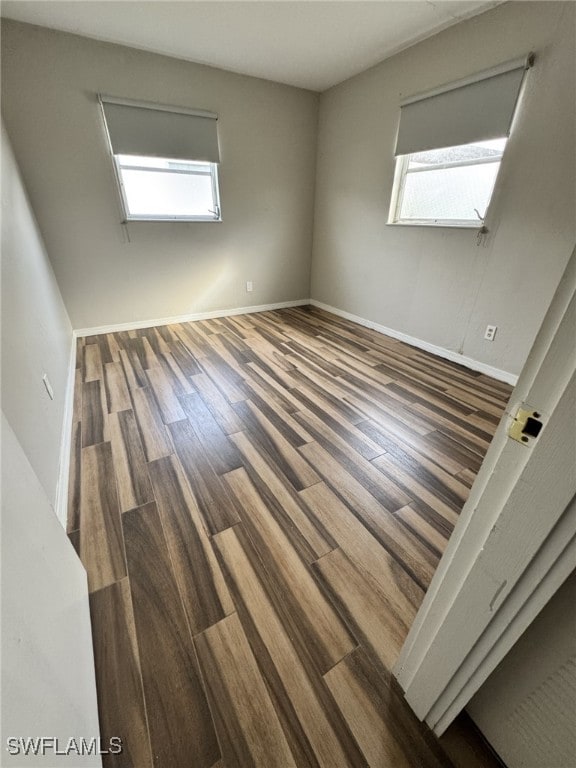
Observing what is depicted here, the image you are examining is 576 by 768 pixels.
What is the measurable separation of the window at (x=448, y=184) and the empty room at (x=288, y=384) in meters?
0.03

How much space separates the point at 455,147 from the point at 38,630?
3.66 meters

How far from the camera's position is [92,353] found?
2930 mm

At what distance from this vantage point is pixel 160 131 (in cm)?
288

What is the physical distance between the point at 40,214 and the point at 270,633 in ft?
12.0

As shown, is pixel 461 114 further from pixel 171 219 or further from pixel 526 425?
pixel 526 425

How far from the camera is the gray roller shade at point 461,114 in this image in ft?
6.86

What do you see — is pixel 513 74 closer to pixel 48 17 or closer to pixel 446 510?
pixel 446 510

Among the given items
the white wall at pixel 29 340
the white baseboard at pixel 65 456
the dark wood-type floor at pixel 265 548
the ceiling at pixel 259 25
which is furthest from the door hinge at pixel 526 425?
the ceiling at pixel 259 25

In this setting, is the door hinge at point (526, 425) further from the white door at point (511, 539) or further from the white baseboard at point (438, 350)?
the white baseboard at point (438, 350)

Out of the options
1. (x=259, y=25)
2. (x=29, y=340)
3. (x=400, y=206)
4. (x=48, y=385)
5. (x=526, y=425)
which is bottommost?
(x=48, y=385)

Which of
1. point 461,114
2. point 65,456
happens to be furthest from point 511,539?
point 461,114

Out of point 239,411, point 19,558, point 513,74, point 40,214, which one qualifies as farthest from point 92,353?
point 513,74

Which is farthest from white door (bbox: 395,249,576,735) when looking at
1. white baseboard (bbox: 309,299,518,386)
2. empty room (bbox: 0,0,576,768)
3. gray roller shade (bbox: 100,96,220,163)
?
gray roller shade (bbox: 100,96,220,163)

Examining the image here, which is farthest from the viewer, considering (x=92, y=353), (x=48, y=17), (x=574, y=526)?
(x=92, y=353)
